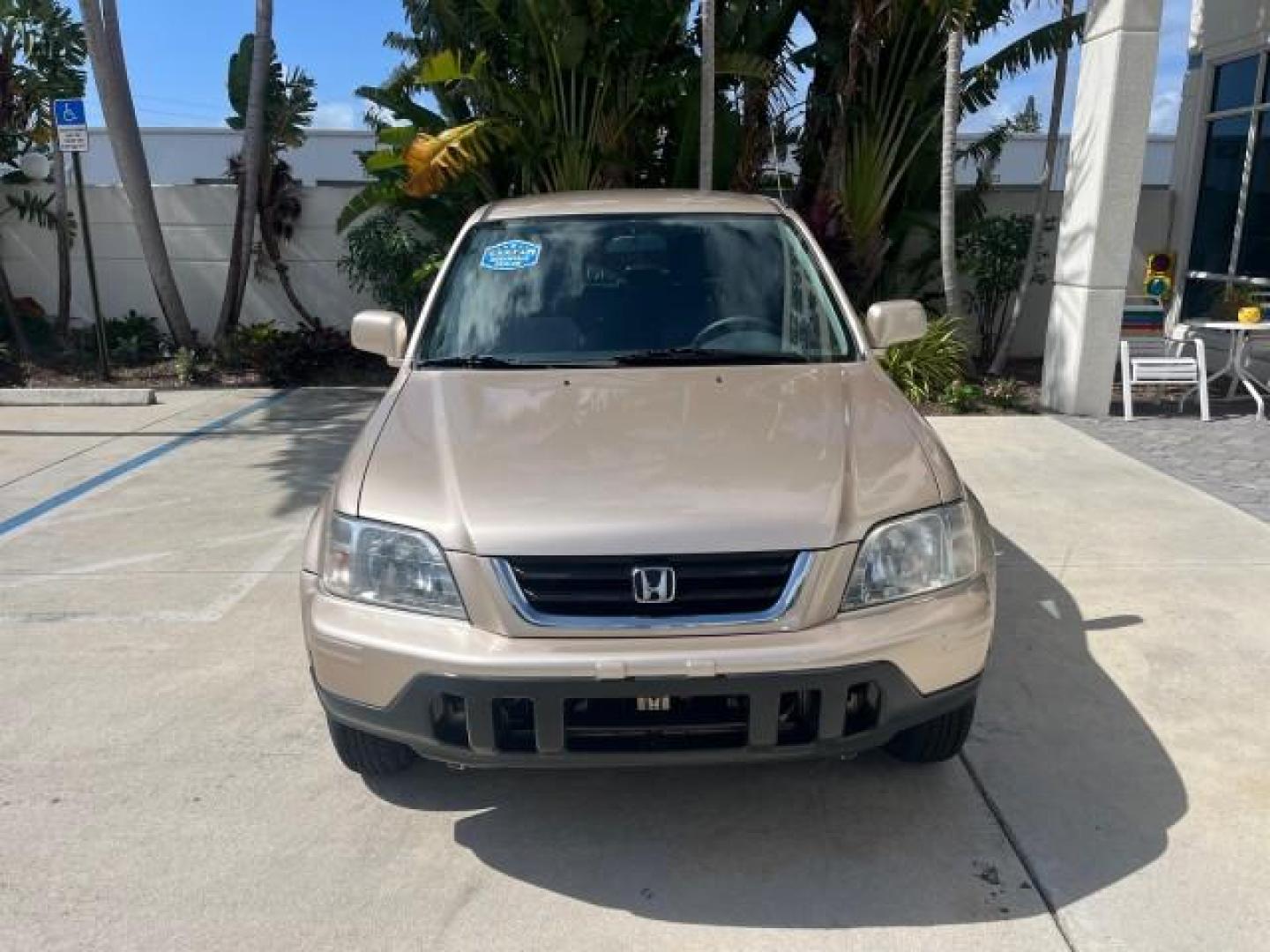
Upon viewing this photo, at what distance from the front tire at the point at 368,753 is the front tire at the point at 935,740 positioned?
58.6 inches

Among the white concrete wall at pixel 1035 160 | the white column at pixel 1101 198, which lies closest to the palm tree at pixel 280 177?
the white column at pixel 1101 198

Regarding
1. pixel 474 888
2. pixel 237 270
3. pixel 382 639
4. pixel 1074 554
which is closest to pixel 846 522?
pixel 382 639

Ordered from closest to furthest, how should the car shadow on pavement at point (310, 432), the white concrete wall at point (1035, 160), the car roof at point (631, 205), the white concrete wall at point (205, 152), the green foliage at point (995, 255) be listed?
the car roof at point (631, 205)
the car shadow on pavement at point (310, 432)
the green foliage at point (995, 255)
the white concrete wall at point (1035, 160)
the white concrete wall at point (205, 152)

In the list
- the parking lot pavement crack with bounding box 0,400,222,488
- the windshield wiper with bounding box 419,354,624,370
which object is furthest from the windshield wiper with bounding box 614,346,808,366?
the parking lot pavement crack with bounding box 0,400,222,488

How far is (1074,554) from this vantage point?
5.26 meters

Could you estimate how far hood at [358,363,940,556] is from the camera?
8.55 ft

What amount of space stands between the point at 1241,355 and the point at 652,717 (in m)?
8.01

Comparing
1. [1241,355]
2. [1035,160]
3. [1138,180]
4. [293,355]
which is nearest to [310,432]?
[293,355]

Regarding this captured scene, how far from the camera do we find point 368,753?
124 inches

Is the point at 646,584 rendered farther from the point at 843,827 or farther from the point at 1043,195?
the point at 1043,195

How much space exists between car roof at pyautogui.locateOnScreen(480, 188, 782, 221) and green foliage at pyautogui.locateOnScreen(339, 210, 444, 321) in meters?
5.89

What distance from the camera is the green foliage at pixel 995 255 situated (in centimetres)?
1012

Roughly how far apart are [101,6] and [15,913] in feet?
32.5

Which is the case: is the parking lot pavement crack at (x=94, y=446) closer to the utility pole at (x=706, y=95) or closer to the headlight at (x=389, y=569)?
the utility pole at (x=706, y=95)
